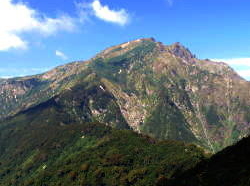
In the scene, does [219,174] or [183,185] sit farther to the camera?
[183,185]

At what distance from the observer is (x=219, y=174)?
556 feet

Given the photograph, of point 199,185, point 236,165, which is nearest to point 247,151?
point 236,165

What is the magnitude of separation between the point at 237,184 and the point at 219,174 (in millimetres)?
33663

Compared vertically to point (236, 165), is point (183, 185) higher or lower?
lower

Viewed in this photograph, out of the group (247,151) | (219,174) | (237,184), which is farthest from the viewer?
(247,151)

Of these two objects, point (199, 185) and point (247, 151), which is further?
point (247, 151)

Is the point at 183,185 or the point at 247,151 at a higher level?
the point at 247,151

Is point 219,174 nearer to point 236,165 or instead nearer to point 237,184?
point 236,165

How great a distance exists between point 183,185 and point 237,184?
63.6m

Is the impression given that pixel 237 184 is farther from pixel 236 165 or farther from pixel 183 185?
pixel 183 185

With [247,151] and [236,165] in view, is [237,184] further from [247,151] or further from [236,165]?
[247,151]

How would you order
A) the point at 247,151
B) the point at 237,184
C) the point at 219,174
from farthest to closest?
1. the point at 247,151
2. the point at 219,174
3. the point at 237,184

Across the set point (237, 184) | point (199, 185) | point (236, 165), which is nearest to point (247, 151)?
point (236, 165)

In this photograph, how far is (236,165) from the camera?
173 meters
